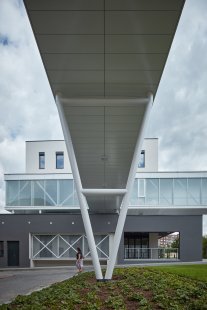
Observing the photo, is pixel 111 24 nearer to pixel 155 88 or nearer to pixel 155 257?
pixel 155 88

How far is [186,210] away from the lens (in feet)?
130

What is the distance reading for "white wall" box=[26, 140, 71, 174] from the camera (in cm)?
4409

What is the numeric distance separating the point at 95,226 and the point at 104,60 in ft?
81.3

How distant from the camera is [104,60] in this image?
34.4 ft

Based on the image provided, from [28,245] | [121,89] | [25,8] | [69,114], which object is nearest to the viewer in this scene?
[25,8]

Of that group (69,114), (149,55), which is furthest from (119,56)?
(69,114)

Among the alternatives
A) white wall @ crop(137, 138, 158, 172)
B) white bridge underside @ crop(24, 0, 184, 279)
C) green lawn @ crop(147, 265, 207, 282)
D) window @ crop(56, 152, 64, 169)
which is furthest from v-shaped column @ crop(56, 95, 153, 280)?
window @ crop(56, 152, 64, 169)

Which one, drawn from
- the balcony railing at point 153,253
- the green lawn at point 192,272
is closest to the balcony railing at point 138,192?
the balcony railing at point 153,253

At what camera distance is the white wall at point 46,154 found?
44094 mm

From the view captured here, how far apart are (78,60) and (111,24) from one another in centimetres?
185

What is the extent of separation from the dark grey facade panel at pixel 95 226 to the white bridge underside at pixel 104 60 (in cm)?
1753

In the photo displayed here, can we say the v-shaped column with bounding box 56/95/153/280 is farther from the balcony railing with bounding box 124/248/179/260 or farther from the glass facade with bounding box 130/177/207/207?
the glass facade with bounding box 130/177/207/207

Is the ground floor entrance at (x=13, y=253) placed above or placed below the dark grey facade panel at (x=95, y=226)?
below

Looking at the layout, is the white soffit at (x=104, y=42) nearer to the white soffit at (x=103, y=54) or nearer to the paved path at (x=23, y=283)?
the white soffit at (x=103, y=54)
